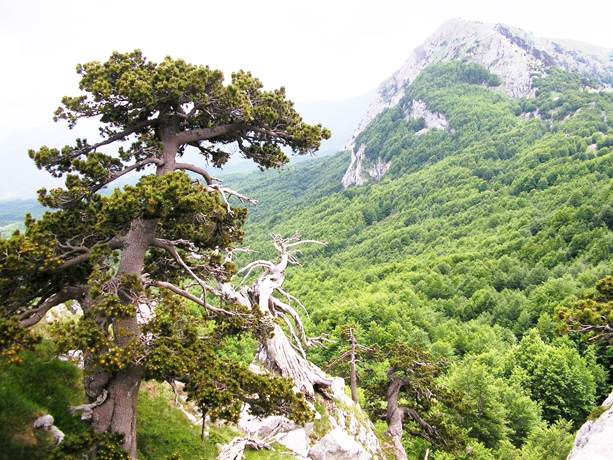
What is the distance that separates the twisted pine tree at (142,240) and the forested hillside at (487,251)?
32.8ft

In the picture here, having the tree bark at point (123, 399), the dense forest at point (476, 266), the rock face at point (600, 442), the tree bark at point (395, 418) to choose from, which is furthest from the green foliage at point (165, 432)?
the rock face at point (600, 442)

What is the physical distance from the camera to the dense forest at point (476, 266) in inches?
896

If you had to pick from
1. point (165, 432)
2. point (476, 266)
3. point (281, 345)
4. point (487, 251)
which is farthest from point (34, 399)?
point (487, 251)

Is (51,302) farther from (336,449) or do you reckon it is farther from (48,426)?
(336,449)

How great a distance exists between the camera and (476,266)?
77.1 m

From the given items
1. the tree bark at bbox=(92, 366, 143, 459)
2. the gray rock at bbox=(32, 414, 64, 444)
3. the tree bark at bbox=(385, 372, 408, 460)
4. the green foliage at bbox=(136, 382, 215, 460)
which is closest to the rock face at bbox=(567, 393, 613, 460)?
the tree bark at bbox=(385, 372, 408, 460)

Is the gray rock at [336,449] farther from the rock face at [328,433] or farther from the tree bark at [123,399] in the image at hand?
the tree bark at [123,399]

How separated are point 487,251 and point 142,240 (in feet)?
290

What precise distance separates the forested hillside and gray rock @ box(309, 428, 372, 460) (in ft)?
24.0

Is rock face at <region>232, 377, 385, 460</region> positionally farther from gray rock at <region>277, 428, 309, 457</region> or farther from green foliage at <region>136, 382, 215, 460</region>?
green foliage at <region>136, 382, 215, 460</region>

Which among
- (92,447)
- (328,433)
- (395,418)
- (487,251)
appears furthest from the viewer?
(487,251)

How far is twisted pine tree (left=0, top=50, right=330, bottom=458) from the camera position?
6.54 meters

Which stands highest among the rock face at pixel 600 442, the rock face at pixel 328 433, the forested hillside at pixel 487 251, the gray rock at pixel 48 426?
the gray rock at pixel 48 426

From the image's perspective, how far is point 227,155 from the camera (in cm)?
1016
